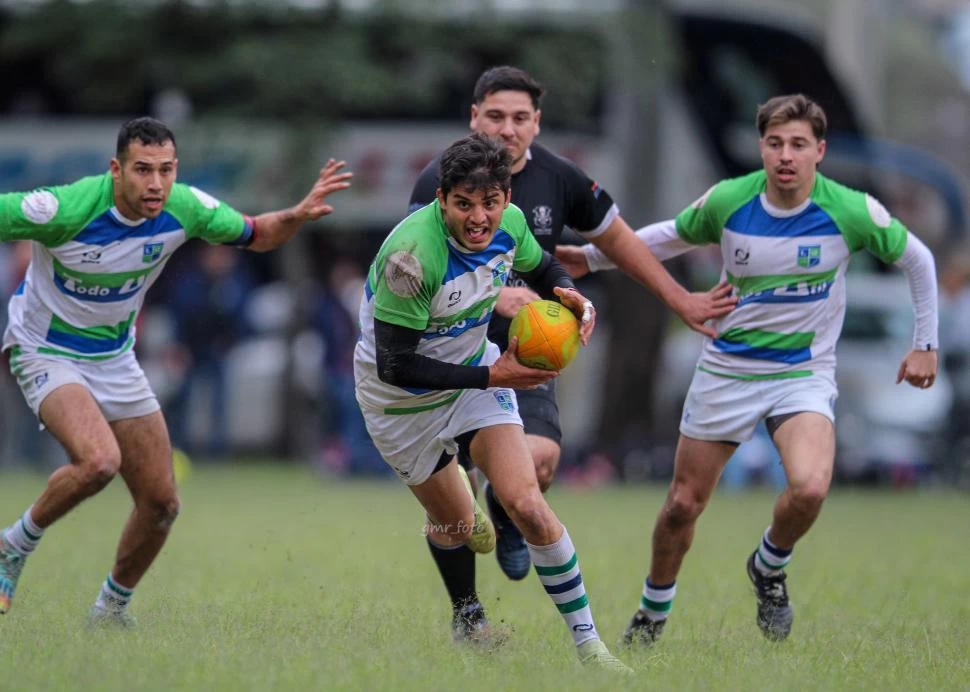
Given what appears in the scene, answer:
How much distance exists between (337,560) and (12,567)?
3.19 metres

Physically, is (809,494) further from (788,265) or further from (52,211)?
(52,211)

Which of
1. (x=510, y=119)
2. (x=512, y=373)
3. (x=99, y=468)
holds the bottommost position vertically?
(x=99, y=468)

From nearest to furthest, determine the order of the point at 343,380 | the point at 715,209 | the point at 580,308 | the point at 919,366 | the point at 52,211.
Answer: the point at 580,308, the point at 52,211, the point at 919,366, the point at 715,209, the point at 343,380

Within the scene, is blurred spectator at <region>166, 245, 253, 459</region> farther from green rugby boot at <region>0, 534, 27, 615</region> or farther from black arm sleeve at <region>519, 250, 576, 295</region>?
black arm sleeve at <region>519, 250, 576, 295</region>

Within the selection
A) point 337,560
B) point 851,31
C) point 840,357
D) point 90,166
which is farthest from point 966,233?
point 337,560

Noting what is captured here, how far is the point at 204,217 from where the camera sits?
26.8 feet

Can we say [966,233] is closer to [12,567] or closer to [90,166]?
[90,166]

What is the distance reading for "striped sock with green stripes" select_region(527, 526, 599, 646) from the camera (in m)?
6.79

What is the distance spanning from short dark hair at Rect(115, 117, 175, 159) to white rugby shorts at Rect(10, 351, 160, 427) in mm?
1082

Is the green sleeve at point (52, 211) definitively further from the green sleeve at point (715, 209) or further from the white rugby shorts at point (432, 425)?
the green sleeve at point (715, 209)

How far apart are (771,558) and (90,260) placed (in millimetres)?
3761

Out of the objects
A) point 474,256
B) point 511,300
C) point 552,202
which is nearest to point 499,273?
point 474,256

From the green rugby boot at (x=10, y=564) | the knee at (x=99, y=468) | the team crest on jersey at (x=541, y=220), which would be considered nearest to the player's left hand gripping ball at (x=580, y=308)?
the team crest on jersey at (x=541, y=220)

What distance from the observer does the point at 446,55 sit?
2070 cm
